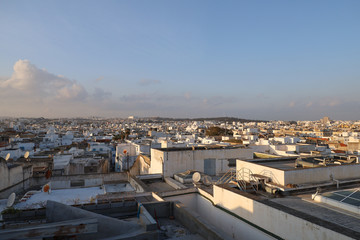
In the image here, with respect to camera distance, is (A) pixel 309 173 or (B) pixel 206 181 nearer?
(A) pixel 309 173

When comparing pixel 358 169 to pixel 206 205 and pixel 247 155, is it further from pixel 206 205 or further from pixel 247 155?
pixel 247 155

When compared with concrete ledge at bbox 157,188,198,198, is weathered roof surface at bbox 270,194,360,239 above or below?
above

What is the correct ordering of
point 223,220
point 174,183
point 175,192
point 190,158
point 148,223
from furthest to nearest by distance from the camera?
point 190,158 → point 174,183 → point 175,192 → point 223,220 → point 148,223

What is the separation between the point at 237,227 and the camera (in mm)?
6758

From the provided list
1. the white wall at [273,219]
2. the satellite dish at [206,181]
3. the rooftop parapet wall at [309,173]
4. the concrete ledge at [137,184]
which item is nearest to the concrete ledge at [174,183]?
the satellite dish at [206,181]

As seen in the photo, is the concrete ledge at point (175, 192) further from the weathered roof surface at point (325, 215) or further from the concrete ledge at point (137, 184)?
the weathered roof surface at point (325, 215)

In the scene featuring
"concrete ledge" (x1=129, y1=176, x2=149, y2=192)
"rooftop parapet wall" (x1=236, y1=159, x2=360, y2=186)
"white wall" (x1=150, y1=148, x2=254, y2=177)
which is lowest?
"concrete ledge" (x1=129, y1=176, x2=149, y2=192)

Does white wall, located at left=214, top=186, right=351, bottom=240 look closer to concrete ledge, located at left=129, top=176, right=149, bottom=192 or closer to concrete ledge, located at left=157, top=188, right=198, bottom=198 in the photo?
concrete ledge, located at left=157, top=188, right=198, bottom=198

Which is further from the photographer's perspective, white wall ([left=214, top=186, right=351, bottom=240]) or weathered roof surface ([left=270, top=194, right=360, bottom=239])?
white wall ([left=214, top=186, right=351, bottom=240])

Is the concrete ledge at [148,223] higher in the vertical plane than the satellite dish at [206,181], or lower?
→ higher

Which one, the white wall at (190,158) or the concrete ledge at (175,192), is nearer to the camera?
the concrete ledge at (175,192)

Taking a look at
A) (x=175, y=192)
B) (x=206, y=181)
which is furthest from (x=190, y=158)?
(x=175, y=192)

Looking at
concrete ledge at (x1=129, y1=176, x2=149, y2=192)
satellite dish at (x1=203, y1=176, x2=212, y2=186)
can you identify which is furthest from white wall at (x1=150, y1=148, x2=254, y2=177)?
satellite dish at (x1=203, y1=176, x2=212, y2=186)

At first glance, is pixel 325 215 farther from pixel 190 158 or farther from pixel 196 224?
pixel 190 158
